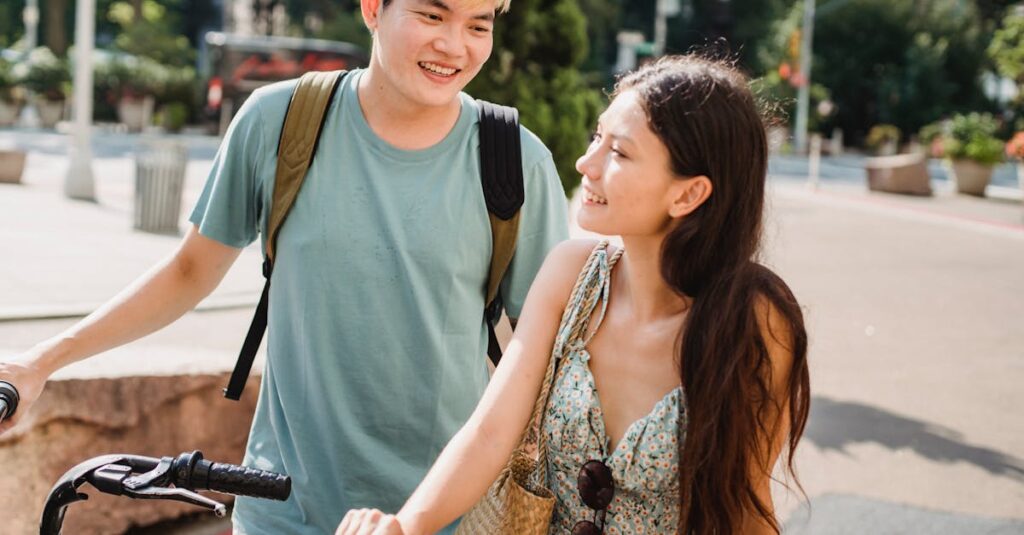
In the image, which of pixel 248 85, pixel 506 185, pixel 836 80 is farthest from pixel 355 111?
pixel 836 80

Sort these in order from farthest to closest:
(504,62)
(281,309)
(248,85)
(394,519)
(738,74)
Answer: (248,85)
(504,62)
(281,309)
(738,74)
(394,519)

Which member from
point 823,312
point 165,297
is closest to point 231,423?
point 165,297

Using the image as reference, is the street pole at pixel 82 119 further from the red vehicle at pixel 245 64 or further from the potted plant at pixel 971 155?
the potted plant at pixel 971 155

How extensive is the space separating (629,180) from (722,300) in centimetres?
25

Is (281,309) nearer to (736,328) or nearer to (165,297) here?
(165,297)

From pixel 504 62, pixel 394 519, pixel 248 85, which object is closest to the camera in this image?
pixel 394 519

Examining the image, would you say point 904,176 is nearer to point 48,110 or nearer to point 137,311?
point 48,110

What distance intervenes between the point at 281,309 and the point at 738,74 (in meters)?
1.00

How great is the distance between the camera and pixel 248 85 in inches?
1344

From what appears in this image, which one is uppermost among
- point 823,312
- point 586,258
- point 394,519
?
point 586,258

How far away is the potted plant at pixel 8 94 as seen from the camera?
112ft

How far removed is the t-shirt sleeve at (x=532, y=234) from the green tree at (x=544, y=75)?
6.26 m

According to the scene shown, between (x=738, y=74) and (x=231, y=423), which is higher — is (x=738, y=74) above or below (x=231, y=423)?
above

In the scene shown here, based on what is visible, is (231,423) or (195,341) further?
(195,341)
